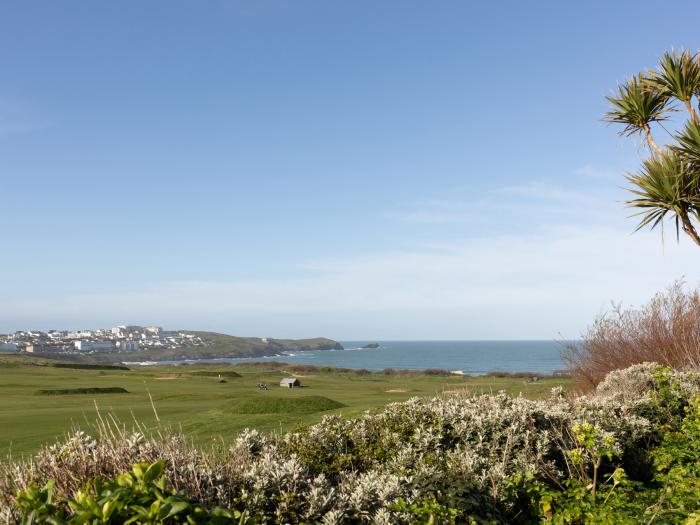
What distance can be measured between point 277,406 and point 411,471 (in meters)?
14.1

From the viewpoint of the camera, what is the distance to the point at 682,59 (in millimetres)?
15070

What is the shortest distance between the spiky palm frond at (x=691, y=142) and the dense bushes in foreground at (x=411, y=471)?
22.0 feet

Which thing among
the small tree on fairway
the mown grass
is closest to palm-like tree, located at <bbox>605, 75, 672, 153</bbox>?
the small tree on fairway

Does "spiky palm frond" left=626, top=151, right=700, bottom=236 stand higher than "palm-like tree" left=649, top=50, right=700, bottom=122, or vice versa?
"palm-like tree" left=649, top=50, right=700, bottom=122

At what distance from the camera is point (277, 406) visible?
19.3m

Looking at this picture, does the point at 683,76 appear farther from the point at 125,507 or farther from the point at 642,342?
the point at 125,507

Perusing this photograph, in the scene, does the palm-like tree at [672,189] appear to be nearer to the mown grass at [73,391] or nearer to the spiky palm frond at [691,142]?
the spiky palm frond at [691,142]

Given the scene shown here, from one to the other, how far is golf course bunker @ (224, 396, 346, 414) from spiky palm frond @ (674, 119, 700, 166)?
14.3 meters

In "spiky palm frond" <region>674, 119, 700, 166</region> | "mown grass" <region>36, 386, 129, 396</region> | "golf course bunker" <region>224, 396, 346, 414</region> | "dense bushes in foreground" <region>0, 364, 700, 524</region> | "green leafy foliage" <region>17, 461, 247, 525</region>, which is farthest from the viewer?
"mown grass" <region>36, 386, 129, 396</region>

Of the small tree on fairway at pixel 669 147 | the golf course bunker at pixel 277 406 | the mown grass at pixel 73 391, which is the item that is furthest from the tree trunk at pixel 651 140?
the mown grass at pixel 73 391

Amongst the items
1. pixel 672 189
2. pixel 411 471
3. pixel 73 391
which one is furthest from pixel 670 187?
pixel 73 391

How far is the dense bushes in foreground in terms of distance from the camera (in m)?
3.96

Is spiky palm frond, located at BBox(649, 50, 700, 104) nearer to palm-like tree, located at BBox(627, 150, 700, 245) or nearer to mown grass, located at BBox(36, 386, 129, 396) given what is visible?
palm-like tree, located at BBox(627, 150, 700, 245)

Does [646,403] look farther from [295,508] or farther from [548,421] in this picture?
[295,508]
